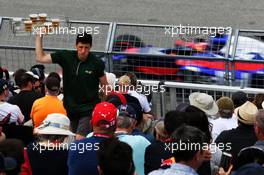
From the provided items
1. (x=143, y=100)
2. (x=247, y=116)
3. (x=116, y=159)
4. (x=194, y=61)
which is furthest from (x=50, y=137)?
(x=194, y=61)

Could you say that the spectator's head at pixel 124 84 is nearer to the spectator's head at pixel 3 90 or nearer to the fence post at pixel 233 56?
the spectator's head at pixel 3 90

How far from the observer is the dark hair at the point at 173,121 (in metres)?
7.59

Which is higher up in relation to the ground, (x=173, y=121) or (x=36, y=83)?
(x=173, y=121)

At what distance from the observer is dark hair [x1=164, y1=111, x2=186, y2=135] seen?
7.59 meters

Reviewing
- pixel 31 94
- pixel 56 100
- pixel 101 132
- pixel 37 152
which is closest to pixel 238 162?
pixel 101 132

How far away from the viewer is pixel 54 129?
25.8ft

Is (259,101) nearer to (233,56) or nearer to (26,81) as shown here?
(233,56)

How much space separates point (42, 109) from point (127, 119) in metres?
2.10

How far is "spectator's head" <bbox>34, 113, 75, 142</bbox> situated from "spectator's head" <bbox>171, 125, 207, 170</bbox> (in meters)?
1.56

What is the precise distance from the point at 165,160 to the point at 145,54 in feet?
18.6

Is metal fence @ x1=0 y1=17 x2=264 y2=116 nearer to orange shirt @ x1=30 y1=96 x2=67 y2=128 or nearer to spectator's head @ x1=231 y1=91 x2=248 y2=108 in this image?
spectator's head @ x1=231 y1=91 x2=248 y2=108

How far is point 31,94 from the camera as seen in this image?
10445mm

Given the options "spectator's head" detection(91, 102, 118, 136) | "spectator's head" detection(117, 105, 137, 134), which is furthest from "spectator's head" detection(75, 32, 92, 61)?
"spectator's head" detection(91, 102, 118, 136)

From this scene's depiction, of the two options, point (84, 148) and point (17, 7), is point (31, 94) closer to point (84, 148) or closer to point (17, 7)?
point (84, 148)
